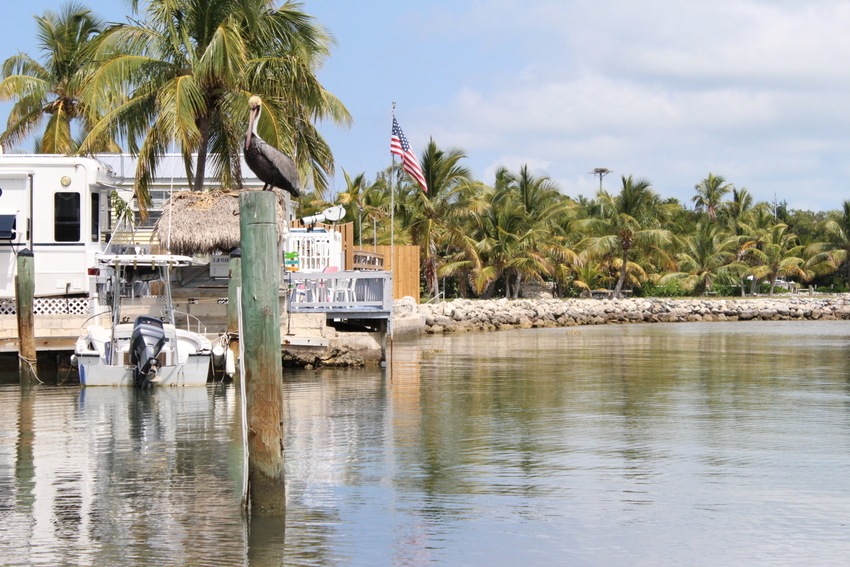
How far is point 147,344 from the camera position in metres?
17.3

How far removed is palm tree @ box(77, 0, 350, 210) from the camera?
22.0 meters

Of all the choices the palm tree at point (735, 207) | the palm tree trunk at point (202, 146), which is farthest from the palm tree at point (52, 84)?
the palm tree at point (735, 207)

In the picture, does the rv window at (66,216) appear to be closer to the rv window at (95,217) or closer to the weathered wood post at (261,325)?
the rv window at (95,217)

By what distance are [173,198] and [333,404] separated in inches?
269

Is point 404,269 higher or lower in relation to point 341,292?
higher

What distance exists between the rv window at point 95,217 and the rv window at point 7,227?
5.46 feet

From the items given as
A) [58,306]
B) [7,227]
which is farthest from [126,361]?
[7,227]

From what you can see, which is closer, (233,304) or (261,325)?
(261,325)

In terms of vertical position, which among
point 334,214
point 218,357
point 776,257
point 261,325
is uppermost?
point 776,257

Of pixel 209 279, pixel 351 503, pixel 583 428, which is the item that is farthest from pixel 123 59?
pixel 351 503

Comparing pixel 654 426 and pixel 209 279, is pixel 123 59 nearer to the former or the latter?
pixel 209 279

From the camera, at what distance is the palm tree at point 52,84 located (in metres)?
29.8

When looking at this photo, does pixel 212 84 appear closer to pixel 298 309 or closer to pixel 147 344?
pixel 298 309

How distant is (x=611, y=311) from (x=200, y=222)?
31958 mm
